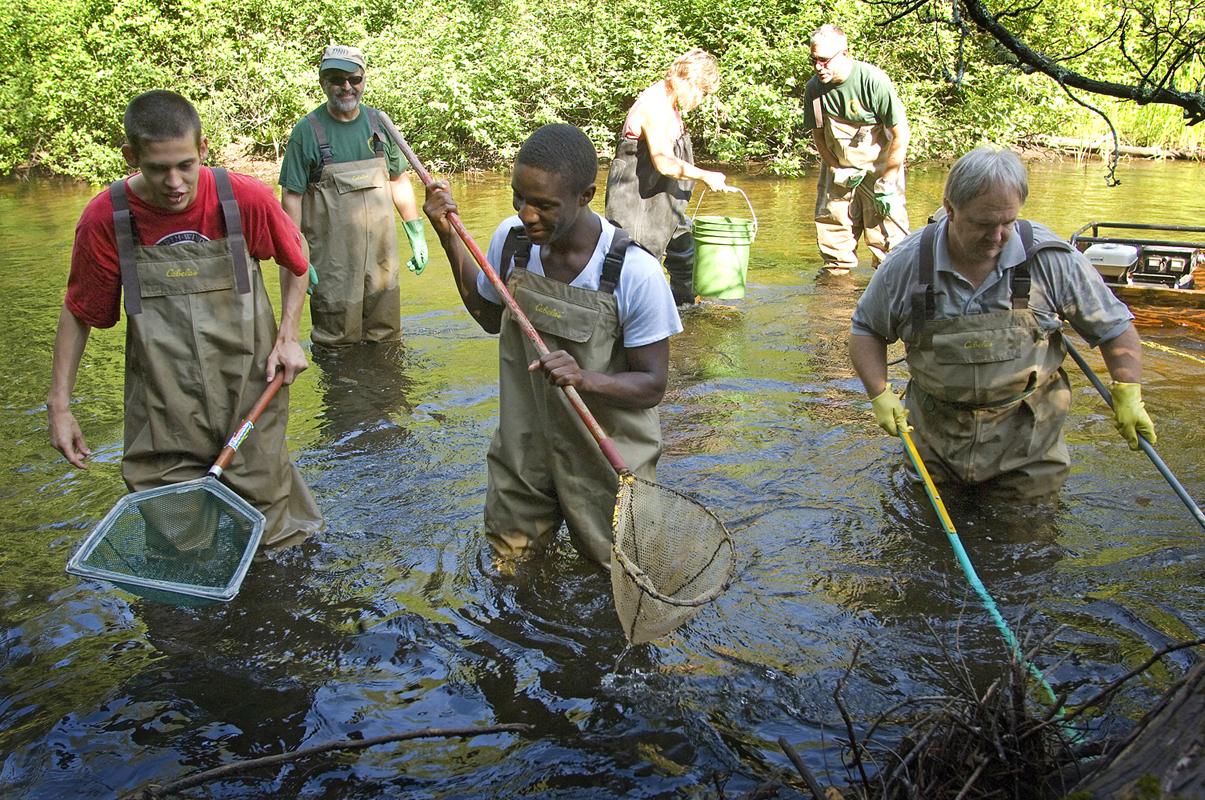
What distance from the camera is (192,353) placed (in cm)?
360

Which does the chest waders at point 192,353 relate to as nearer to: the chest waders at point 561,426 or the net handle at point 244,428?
the net handle at point 244,428

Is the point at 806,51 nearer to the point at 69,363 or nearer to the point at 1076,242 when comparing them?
the point at 1076,242

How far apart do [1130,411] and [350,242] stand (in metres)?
4.92

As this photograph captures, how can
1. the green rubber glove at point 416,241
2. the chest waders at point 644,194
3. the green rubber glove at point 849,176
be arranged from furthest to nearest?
1. the green rubber glove at point 849,176
2. the chest waders at point 644,194
3. the green rubber glove at point 416,241

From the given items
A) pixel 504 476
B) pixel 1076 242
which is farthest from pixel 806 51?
pixel 504 476

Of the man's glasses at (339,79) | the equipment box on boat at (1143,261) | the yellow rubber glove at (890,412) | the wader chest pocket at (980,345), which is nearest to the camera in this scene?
the wader chest pocket at (980,345)

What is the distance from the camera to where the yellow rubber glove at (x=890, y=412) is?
3914 millimetres

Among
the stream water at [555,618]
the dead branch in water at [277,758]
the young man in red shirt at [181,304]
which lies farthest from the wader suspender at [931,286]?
the young man in red shirt at [181,304]

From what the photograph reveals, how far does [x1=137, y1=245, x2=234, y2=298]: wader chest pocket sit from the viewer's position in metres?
3.46

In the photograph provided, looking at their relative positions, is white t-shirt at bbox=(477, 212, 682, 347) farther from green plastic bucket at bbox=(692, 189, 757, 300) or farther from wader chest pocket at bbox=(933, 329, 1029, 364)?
green plastic bucket at bbox=(692, 189, 757, 300)

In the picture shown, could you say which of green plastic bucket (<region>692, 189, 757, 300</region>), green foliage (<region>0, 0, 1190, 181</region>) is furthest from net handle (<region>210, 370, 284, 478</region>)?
green foliage (<region>0, 0, 1190, 181</region>)

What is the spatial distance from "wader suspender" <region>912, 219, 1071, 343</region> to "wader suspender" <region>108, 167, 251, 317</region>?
253cm

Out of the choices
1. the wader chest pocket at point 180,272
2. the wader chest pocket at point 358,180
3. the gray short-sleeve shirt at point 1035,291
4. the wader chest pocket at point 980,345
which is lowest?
the wader chest pocket at point 980,345

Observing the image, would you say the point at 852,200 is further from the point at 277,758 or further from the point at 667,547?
the point at 277,758
